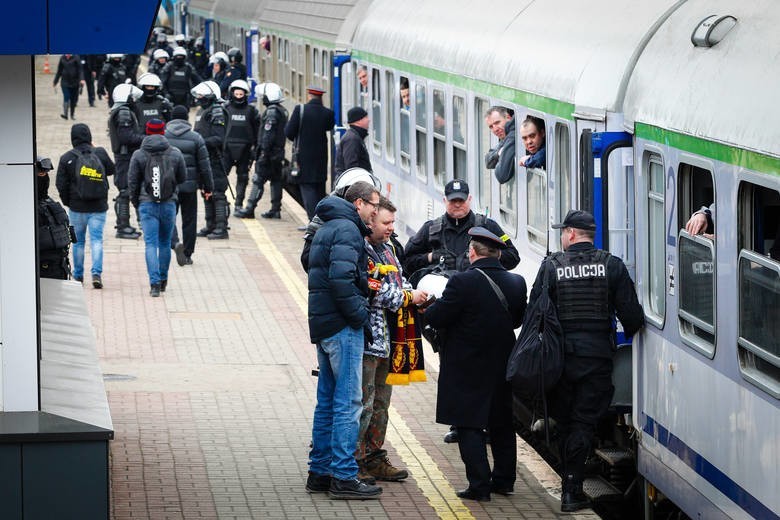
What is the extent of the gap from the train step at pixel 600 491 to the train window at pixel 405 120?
7944 millimetres

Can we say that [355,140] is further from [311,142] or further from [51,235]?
[51,235]

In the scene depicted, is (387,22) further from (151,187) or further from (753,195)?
(753,195)

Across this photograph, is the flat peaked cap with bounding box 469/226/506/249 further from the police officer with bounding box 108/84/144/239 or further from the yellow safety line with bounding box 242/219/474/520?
the police officer with bounding box 108/84/144/239

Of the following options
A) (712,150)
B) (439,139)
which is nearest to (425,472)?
(712,150)

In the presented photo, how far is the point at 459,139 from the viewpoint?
563 inches

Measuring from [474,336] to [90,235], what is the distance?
329 inches

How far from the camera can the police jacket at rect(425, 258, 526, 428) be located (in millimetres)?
8906

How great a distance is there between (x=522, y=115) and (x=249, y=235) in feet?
33.4

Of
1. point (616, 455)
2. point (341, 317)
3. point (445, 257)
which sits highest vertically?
point (445, 257)

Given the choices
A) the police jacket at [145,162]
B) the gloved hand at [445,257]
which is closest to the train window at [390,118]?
the police jacket at [145,162]

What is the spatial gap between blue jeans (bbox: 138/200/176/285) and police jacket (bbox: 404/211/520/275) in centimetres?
565

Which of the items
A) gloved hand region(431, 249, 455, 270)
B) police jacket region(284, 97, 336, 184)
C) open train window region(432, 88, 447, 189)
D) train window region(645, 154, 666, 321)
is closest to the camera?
train window region(645, 154, 666, 321)

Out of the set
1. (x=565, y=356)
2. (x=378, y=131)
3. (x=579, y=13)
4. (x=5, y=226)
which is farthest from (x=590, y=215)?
(x=378, y=131)

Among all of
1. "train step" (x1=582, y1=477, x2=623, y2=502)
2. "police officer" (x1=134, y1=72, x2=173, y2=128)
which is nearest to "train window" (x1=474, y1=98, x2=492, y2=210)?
"train step" (x1=582, y1=477, x2=623, y2=502)
